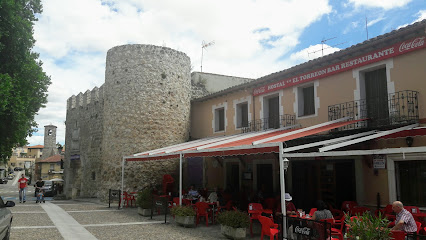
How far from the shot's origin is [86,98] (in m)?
21.2

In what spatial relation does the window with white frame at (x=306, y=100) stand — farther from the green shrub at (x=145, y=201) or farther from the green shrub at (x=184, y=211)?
the green shrub at (x=145, y=201)

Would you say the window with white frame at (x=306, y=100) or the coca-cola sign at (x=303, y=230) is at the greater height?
the window with white frame at (x=306, y=100)

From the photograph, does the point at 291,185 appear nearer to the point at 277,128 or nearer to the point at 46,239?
the point at 277,128

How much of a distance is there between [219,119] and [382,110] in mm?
7950

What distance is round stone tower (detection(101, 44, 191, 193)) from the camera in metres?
14.9

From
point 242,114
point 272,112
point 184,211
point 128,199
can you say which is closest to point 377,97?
point 272,112

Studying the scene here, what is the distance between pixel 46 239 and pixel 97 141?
41.9 feet

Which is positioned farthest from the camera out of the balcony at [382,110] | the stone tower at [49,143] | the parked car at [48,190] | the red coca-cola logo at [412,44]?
the stone tower at [49,143]

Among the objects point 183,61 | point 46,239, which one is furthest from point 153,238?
point 183,61

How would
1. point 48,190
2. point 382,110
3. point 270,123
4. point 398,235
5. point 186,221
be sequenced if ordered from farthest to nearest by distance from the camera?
point 48,190, point 270,123, point 186,221, point 382,110, point 398,235

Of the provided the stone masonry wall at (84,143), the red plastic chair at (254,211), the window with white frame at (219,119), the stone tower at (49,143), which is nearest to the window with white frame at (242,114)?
the window with white frame at (219,119)

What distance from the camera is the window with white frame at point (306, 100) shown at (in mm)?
10799

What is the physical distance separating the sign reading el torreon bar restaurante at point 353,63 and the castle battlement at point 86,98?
11.0 m

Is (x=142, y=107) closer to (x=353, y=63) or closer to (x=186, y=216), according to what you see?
(x=186, y=216)
